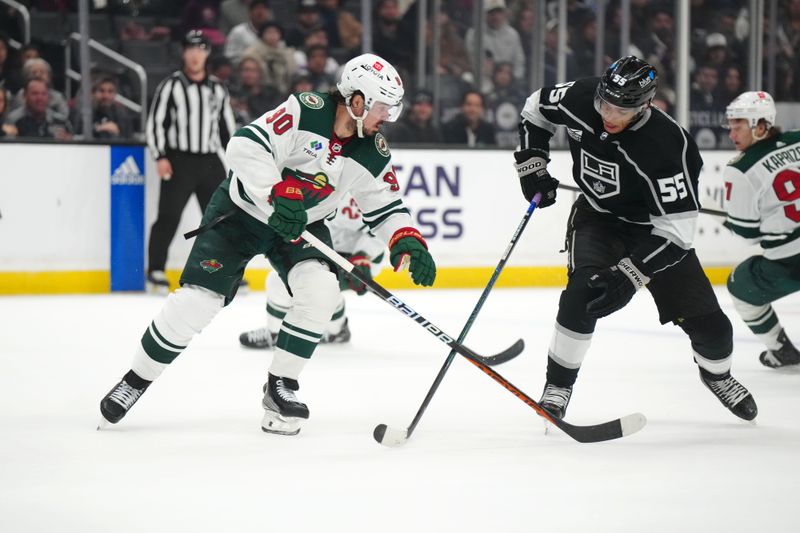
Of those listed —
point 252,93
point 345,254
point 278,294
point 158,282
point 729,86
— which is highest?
point 729,86

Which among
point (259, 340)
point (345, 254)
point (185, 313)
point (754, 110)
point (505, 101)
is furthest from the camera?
point (505, 101)

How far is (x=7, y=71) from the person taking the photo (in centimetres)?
671

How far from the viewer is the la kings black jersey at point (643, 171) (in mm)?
2898

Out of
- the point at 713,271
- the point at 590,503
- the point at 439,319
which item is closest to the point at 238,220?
the point at 590,503

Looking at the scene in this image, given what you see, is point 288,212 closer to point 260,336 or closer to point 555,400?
point 555,400

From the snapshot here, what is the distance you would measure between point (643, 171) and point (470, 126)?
4.65 m

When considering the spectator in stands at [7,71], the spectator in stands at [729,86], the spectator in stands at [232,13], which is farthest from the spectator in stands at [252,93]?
the spectator in stands at [729,86]

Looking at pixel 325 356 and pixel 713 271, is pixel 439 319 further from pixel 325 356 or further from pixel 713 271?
pixel 713 271

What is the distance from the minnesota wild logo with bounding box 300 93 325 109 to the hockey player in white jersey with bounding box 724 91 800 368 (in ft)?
5.28

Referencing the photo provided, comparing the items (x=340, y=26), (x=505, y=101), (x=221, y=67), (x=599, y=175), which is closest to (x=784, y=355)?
(x=599, y=175)

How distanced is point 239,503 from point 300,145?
1102 mm

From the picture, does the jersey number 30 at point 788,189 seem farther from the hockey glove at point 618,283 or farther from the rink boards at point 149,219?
the rink boards at point 149,219

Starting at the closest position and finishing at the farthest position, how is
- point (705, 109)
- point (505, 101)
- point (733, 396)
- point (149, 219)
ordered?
point (733, 396) < point (149, 219) < point (505, 101) < point (705, 109)

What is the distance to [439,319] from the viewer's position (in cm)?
557
